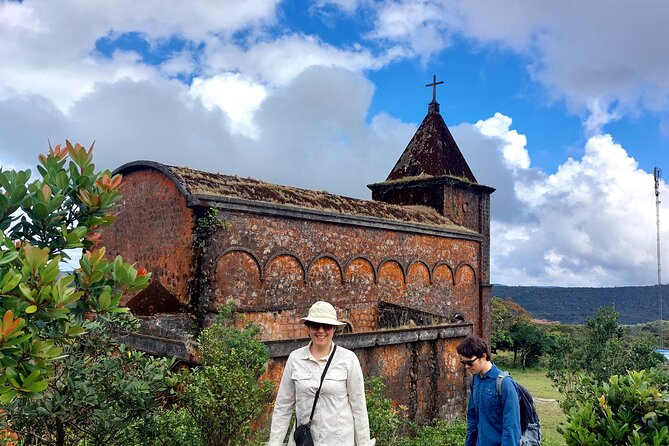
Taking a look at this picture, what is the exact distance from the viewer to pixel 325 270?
1432 cm

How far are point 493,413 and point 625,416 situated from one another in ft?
5.17

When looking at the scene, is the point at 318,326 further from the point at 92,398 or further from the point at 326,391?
the point at 92,398

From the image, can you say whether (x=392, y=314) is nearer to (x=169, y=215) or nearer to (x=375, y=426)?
(x=169, y=215)

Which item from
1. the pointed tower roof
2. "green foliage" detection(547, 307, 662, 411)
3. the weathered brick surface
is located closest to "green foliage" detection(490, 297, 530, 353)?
"green foliage" detection(547, 307, 662, 411)

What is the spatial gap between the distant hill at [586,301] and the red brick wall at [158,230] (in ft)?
207

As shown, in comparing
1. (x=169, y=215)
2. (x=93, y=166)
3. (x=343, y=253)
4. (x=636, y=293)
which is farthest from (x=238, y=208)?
(x=636, y=293)

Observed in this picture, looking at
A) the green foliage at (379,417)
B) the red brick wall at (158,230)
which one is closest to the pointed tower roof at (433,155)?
the red brick wall at (158,230)

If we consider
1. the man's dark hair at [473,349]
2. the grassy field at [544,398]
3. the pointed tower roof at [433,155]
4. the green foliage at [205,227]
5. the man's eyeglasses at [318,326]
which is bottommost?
the grassy field at [544,398]

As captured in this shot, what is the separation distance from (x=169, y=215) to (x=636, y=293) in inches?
3102

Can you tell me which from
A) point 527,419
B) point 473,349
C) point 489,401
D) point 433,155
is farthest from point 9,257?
point 433,155

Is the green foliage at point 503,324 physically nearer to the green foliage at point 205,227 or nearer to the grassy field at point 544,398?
the grassy field at point 544,398

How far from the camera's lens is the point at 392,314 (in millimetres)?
15586

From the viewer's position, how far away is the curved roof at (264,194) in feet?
39.1

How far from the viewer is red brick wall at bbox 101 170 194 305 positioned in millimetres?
11828
